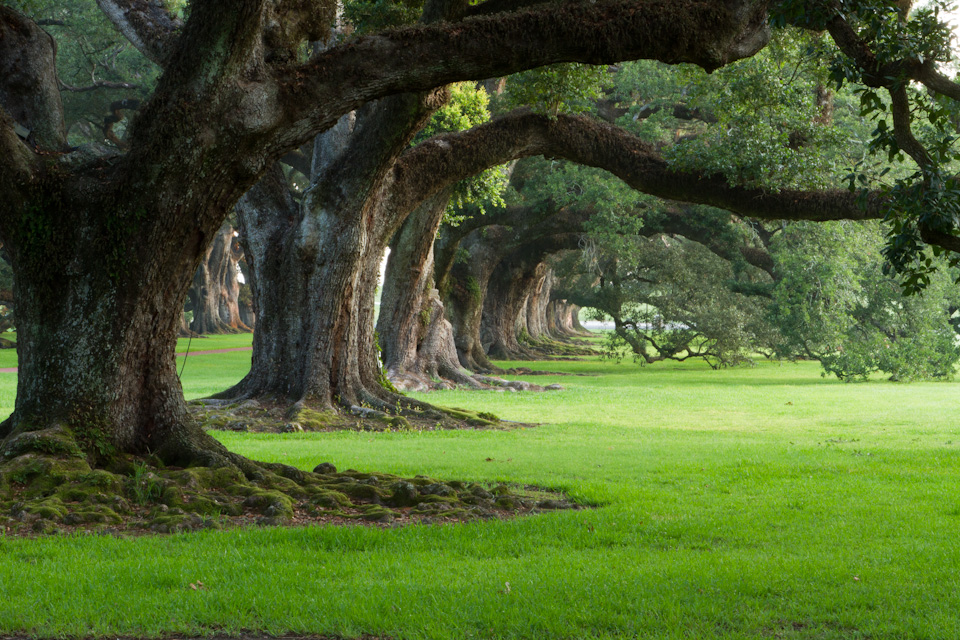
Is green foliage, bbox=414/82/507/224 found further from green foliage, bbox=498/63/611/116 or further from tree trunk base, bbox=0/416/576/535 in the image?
tree trunk base, bbox=0/416/576/535

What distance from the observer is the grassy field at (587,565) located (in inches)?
181

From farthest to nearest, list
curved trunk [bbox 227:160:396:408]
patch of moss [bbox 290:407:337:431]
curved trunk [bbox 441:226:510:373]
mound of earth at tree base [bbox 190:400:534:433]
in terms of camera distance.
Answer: curved trunk [bbox 441:226:510:373]
curved trunk [bbox 227:160:396:408]
patch of moss [bbox 290:407:337:431]
mound of earth at tree base [bbox 190:400:534:433]

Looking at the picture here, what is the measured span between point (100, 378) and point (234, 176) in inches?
80.8

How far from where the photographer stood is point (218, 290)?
179 ft

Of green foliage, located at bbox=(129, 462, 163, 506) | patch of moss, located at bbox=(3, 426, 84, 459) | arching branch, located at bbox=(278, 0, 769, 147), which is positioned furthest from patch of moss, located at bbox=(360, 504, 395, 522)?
arching branch, located at bbox=(278, 0, 769, 147)

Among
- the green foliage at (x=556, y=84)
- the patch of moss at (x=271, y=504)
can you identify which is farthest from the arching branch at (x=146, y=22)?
the patch of moss at (x=271, y=504)

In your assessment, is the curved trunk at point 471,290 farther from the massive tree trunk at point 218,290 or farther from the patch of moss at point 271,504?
the massive tree trunk at point 218,290

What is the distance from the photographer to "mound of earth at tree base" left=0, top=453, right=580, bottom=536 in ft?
22.0

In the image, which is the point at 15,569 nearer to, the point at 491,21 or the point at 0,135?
the point at 0,135

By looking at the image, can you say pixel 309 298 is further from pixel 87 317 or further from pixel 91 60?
pixel 91 60

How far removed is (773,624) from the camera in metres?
4.61

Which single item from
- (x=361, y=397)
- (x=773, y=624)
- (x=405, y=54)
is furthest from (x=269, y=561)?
(x=361, y=397)

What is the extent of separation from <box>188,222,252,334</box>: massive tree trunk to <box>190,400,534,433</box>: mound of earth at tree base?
3600cm

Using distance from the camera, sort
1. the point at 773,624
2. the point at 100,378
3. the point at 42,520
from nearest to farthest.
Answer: the point at 773,624
the point at 42,520
the point at 100,378
